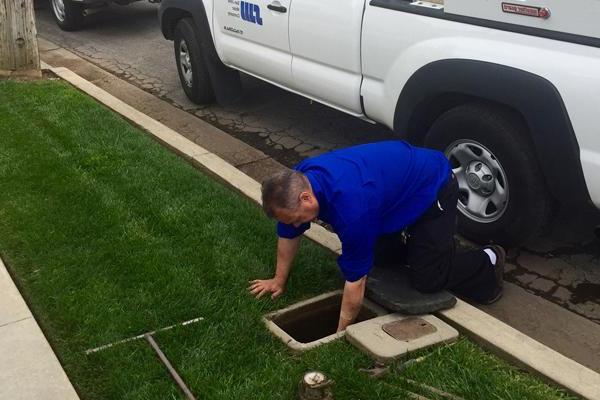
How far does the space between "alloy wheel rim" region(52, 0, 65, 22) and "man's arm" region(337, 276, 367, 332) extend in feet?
26.7

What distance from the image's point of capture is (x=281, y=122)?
20.9 feet

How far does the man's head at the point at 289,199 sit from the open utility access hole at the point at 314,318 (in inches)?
25.4

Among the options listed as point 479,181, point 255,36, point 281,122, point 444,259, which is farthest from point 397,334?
point 281,122

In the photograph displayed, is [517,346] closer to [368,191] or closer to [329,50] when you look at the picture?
[368,191]

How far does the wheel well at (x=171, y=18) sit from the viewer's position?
21.1ft

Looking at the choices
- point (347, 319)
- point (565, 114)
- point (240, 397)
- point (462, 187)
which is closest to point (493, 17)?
point (565, 114)

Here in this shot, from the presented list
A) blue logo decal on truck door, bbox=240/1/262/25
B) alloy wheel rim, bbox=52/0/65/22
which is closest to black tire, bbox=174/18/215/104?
blue logo decal on truck door, bbox=240/1/262/25

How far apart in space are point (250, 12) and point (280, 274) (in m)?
2.63

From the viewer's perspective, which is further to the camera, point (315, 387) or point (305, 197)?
point (305, 197)

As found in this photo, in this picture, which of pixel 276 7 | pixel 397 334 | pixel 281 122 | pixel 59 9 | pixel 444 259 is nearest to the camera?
pixel 397 334

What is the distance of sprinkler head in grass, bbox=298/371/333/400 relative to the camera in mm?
2617

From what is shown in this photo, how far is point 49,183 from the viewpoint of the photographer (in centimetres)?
467

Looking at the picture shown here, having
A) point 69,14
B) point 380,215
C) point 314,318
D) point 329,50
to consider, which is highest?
point 329,50

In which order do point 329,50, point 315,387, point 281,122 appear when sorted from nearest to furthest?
point 315,387, point 329,50, point 281,122
